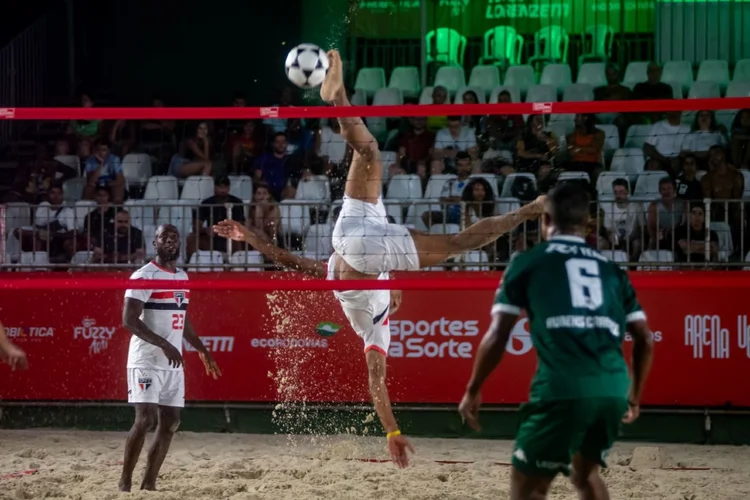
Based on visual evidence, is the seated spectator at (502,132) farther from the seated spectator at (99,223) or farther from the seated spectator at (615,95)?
the seated spectator at (99,223)

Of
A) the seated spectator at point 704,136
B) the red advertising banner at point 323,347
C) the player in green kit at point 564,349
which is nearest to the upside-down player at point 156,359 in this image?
the red advertising banner at point 323,347

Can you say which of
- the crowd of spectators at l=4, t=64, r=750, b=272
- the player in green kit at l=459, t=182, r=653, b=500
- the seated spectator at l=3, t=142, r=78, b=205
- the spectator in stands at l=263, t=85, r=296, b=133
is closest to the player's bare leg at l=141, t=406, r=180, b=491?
the crowd of spectators at l=4, t=64, r=750, b=272

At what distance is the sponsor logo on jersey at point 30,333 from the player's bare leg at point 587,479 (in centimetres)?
580

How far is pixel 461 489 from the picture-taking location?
6684mm

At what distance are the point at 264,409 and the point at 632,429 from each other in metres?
3.07

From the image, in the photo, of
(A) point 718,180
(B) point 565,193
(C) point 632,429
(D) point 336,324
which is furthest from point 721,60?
(B) point 565,193

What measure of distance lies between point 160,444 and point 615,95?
6.49 metres

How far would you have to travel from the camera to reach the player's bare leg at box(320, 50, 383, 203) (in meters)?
5.92

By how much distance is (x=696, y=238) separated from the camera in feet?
27.6

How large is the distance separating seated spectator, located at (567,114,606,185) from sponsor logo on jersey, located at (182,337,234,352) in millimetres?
3544

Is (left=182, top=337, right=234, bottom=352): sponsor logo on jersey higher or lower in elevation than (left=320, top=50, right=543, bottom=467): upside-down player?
lower

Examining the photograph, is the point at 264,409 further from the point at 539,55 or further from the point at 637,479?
the point at 539,55

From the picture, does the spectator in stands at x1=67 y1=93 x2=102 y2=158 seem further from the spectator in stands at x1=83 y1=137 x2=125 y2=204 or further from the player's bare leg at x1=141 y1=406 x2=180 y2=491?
the player's bare leg at x1=141 y1=406 x2=180 y2=491

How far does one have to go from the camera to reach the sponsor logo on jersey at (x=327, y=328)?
8.66 m
